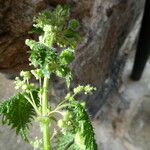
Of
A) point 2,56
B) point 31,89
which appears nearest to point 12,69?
point 2,56

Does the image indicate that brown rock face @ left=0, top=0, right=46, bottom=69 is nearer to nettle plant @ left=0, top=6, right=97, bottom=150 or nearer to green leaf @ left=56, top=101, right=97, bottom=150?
nettle plant @ left=0, top=6, right=97, bottom=150

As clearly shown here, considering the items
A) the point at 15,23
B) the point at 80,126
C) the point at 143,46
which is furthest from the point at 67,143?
the point at 143,46

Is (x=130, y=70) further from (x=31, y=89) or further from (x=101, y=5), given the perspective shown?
(x=31, y=89)

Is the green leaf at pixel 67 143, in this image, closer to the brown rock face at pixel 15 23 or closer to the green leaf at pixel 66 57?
the green leaf at pixel 66 57

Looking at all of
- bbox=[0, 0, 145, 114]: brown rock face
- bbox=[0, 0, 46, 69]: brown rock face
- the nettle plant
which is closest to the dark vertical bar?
bbox=[0, 0, 145, 114]: brown rock face

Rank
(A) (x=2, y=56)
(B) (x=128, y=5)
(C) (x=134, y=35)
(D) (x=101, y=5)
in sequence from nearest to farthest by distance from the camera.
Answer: (A) (x=2, y=56) < (D) (x=101, y=5) < (B) (x=128, y=5) < (C) (x=134, y=35)

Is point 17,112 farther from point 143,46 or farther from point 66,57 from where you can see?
point 143,46
